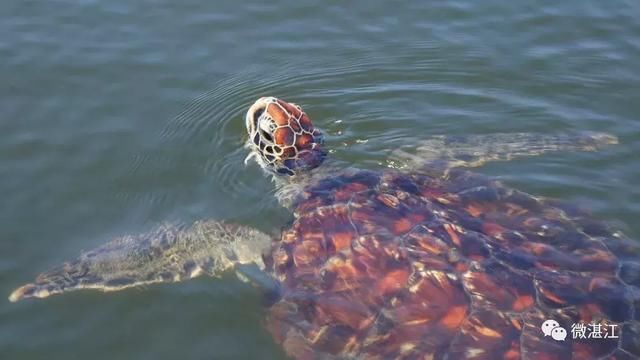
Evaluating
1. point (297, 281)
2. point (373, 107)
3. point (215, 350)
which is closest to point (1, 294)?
point (215, 350)

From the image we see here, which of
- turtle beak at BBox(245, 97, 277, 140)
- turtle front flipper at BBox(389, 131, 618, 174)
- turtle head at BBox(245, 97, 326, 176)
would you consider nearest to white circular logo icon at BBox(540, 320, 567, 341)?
turtle front flipper at BBox(389, 131, 618, 174)

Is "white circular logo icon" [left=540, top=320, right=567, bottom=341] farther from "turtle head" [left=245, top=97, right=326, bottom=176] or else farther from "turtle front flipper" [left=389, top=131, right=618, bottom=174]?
"turtle head" [left=245, top=97, right=326, bottom=176]

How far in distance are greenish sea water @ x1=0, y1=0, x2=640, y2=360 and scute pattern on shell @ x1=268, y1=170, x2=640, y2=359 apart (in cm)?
54

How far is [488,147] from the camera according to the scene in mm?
7070

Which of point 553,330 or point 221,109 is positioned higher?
point 221,109

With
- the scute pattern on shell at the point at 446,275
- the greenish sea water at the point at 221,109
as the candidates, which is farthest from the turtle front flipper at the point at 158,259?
the scute pattern on shell at the point at 446,275

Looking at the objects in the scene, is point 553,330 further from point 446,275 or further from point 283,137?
point 283,137

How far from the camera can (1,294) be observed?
560 centimetres

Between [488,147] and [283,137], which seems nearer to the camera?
[283,137]

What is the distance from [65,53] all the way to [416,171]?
4.40 metres

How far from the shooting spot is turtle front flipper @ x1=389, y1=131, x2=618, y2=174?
6.92 metres

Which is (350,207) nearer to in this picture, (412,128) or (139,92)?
(412,128)

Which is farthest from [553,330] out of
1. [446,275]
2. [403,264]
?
[403,264]

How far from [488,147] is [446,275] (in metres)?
2.71
